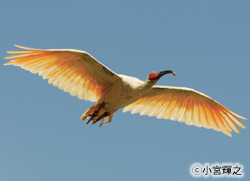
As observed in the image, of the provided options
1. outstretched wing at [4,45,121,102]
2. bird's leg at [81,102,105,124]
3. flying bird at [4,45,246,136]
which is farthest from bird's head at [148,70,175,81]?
bird's leg at [81,102,105,124]

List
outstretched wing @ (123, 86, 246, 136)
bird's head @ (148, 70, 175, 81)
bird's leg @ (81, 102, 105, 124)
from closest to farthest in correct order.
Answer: bird's head @ (148, 70, 175, 81) → bird's leg @ (81, 102, 105, 124) → outstretched wing @ (123, 86, 246, 136)

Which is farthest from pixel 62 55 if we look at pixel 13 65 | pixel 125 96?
pixel 125 96

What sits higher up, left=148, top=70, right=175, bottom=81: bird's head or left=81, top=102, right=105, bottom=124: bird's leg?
left=148, top=70, right=175, bottom=81: bird's head

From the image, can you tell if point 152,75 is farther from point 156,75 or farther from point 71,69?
point 71,69

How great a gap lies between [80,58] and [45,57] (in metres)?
1.11

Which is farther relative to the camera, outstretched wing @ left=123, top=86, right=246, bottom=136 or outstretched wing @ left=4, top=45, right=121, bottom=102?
outstretched wing @ left=123, top=86, right=246, bottom=136

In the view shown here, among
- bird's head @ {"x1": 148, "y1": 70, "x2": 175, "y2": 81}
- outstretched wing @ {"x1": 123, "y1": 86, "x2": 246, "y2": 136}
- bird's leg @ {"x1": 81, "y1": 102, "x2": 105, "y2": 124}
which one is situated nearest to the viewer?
bird's head @ {"x1": 148, "y1": 70, "x2": 175, "y2": 81}

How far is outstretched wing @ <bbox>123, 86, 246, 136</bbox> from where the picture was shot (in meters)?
13.2

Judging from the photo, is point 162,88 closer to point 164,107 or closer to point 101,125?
point 164,107

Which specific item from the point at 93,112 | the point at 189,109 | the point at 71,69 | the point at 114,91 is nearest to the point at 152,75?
the point at 114,91

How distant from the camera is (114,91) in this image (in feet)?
37.6

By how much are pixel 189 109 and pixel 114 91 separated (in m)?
3.49

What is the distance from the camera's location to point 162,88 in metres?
12.5

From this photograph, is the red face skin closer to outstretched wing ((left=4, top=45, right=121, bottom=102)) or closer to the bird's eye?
the bird's eye
